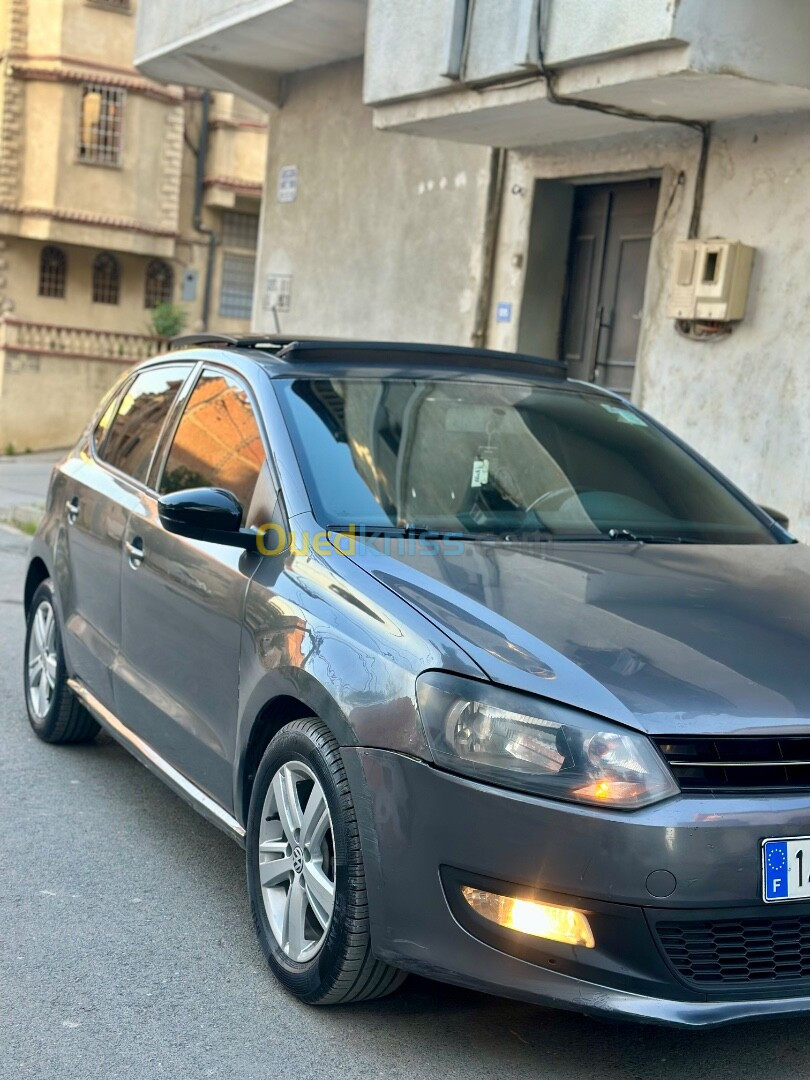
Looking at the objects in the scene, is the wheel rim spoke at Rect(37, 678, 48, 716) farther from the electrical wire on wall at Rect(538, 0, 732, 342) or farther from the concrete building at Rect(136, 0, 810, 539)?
the electrical wire on wall at Rect(538, 0, 732, 342)

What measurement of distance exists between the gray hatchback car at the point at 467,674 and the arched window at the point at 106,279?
30.9 metres

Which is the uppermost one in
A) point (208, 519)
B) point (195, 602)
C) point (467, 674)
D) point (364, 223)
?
point (364, 223)

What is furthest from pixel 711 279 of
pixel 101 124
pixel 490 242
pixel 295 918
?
pixel 101 124

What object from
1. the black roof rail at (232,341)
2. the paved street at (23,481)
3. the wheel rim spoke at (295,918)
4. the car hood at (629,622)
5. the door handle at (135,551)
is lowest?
the paved street at (23,481)

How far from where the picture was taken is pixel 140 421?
5176 millimetres

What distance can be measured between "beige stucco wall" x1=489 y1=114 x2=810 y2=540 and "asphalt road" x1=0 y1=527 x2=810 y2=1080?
5.12m

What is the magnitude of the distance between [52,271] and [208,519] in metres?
32.0

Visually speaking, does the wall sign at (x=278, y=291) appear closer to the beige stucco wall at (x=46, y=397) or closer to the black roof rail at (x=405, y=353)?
the black roof rail at (x=405, y=353)

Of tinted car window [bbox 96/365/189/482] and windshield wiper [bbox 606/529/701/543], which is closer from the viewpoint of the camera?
windshield wiper [bbox 606/529/701/543]

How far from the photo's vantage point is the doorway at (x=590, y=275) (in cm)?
1007

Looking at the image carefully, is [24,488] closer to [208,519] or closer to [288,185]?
[288,185]

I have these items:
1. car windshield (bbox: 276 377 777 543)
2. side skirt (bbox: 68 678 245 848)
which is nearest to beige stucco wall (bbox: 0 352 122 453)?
side skirt (bbox: 68 678 245 848)

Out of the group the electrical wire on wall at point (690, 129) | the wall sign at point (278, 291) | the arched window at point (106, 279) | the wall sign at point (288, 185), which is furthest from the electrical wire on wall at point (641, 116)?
the arched window at point (106, 279)

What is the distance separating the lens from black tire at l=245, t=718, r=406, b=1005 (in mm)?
3104
